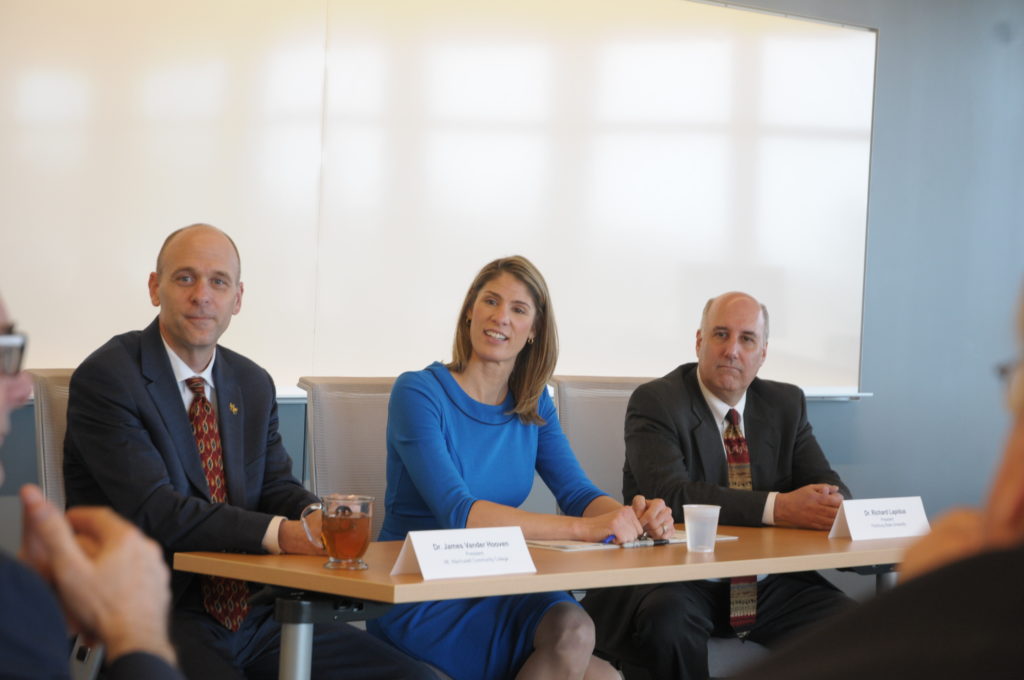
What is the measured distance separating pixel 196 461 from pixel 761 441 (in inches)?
66.6

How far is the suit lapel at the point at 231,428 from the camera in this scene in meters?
2.69

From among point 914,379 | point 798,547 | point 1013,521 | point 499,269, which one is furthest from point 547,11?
point 1013,521

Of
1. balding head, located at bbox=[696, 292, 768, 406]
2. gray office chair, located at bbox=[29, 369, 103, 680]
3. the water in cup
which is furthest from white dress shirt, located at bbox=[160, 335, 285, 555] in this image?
balding head, located at bbox=[696, 292, 768, 406]

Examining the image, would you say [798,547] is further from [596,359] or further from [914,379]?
[914,379]

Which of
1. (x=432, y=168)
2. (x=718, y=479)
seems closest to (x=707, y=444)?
(x=718, y=479)

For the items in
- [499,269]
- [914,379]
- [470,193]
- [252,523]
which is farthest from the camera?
[914,379]

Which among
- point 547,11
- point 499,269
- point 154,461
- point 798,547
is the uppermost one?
point 547,11

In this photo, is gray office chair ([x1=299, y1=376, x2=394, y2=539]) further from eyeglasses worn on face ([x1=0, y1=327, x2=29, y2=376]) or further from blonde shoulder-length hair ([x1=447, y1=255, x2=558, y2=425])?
eyeglasses worn on face ([x1=0, y1=327, x2=29, y2=376])

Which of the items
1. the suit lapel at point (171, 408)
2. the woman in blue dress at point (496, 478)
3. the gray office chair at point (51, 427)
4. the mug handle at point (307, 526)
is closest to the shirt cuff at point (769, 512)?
the woman in blue dress at point (496, 478)

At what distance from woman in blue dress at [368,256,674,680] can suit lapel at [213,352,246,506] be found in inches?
14.8

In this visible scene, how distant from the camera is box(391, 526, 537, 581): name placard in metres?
2.07

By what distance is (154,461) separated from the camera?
2.50 metres

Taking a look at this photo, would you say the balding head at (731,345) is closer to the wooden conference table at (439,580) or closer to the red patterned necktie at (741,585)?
the red patterned necktie at (741,585)

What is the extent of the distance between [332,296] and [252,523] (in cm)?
227
